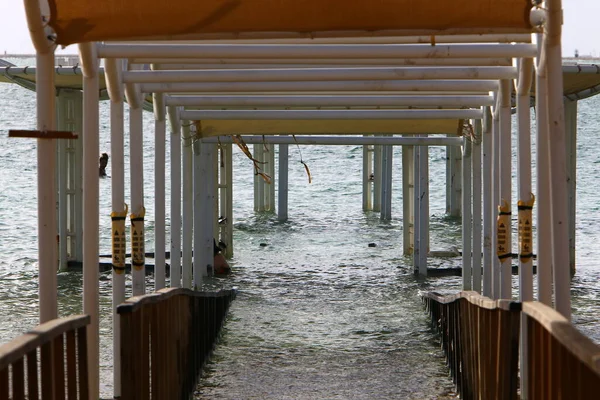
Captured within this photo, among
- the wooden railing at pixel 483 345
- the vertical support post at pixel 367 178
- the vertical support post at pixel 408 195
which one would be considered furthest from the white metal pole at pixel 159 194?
the vertical support post at pixel 367 178

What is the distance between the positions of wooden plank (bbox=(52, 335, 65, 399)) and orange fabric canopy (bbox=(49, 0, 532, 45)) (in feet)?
6.38

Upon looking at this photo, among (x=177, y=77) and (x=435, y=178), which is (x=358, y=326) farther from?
Result: (x=435, y=178)

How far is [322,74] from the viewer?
7.74m

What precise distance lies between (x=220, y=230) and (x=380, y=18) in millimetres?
13831

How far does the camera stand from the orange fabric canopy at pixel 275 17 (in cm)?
550

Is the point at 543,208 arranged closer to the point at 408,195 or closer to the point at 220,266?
the point at 220,266

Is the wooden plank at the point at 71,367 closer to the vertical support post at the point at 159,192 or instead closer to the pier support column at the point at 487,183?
the vertical support post at the point at 159,192

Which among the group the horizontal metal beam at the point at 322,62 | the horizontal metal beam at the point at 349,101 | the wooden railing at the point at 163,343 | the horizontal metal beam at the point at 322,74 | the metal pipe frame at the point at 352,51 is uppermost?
the horizontal metal beam at the point at 322,62

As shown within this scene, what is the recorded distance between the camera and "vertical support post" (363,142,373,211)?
28.3m

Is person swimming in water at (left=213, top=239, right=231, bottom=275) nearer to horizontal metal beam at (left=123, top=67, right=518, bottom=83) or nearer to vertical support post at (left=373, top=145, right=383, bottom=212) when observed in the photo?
horizontal metal beam at (left=123, top=67, right=518, bottom=83)

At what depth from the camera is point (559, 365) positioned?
4066 millimetres

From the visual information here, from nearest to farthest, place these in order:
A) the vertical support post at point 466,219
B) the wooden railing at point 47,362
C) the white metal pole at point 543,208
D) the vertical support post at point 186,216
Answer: the wooden railing at point 47,362
the white metal pole at point 543,208
the vertical support post at point 186,216
the vertical support post at point 466,219

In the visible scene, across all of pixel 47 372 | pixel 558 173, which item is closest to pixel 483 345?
pixel 558 173

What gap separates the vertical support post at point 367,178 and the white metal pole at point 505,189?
63.2 ft
